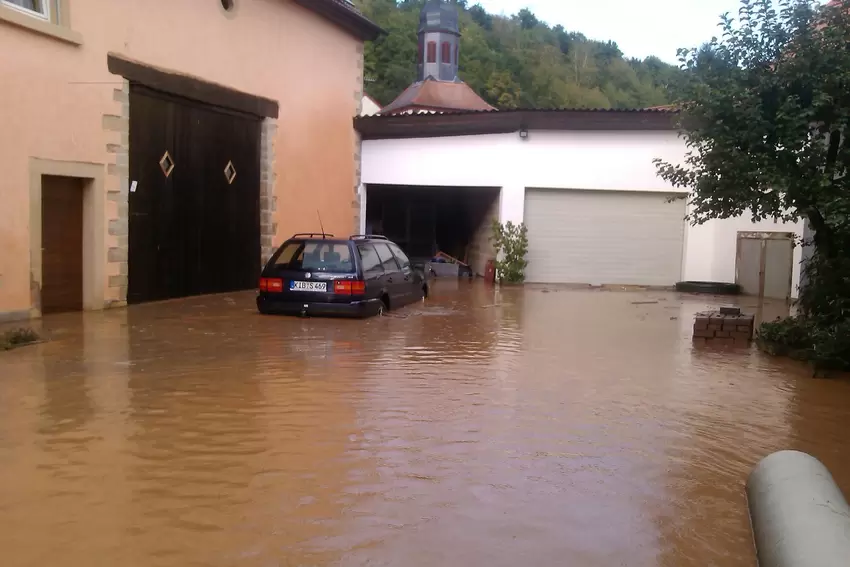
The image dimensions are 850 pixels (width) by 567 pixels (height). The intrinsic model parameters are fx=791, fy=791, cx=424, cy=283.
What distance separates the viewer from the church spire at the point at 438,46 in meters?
41.8

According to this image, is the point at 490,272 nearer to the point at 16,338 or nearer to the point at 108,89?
the point at 108,89

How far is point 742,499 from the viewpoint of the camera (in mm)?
4621

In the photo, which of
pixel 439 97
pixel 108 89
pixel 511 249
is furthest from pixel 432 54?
pixel 108 89

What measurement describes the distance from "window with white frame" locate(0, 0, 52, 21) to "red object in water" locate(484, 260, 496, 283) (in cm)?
1228

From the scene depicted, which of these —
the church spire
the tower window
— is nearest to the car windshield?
the church spire

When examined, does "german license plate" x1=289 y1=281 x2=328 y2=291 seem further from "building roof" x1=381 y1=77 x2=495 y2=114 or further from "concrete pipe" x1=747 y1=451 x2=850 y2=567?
"building roof" x1=381 y1=77 x2=495 y2=114

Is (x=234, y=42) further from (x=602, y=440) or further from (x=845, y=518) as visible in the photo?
(x=845, y=518)

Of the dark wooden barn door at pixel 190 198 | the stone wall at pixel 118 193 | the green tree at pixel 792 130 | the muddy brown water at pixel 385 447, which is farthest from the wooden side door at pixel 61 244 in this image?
the green tree at pixel 792 130

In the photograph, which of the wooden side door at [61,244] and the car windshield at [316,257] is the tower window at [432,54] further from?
the car windshield at [316,257]

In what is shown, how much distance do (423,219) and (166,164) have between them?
13627 millimetres

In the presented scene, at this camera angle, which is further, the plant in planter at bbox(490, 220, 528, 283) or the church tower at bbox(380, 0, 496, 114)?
the church tower at bbox(380, 0, 496, 114)

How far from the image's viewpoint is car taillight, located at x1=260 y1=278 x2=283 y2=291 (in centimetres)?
1161

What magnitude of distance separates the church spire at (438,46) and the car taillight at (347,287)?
32017mm

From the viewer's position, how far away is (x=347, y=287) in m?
11.4
